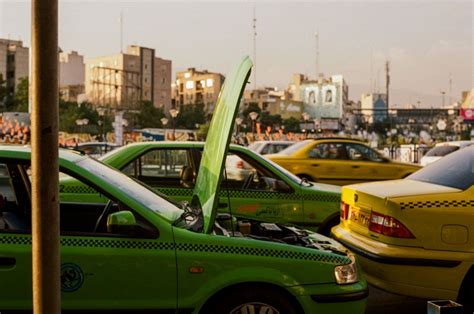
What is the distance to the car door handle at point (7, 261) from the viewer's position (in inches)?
135

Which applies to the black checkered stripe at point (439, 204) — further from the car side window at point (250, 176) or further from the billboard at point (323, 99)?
the billboard at point (323, 99)

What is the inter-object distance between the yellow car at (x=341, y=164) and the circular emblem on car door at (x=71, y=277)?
33.3ft

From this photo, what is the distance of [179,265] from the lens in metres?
3.54

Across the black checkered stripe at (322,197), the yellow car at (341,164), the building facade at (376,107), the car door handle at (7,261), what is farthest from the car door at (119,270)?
the building facade at (376,107)

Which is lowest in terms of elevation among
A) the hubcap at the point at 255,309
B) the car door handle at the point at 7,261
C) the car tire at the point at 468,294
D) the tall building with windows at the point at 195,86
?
the car tire at the point at 468,294

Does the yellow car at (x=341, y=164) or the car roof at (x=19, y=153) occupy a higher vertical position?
the car roof at (x=19, y=153)

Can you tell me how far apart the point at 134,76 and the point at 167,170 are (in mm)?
129730

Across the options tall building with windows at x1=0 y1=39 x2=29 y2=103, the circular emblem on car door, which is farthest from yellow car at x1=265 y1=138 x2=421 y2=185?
tall building with windows at x1=0 y1=39 x2=29 y2=103

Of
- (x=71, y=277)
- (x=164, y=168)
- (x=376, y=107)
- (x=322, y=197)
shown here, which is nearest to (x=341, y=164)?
(x=322, y=197)

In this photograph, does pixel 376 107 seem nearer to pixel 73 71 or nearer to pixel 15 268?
pixel 73 71

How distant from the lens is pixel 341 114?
15562 cm

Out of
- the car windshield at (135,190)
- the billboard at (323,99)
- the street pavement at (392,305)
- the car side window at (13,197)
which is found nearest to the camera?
the car windshield at (135,190)

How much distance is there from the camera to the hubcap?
360 centimetres

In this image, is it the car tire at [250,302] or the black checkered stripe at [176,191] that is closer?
the car tire at [250,302]
